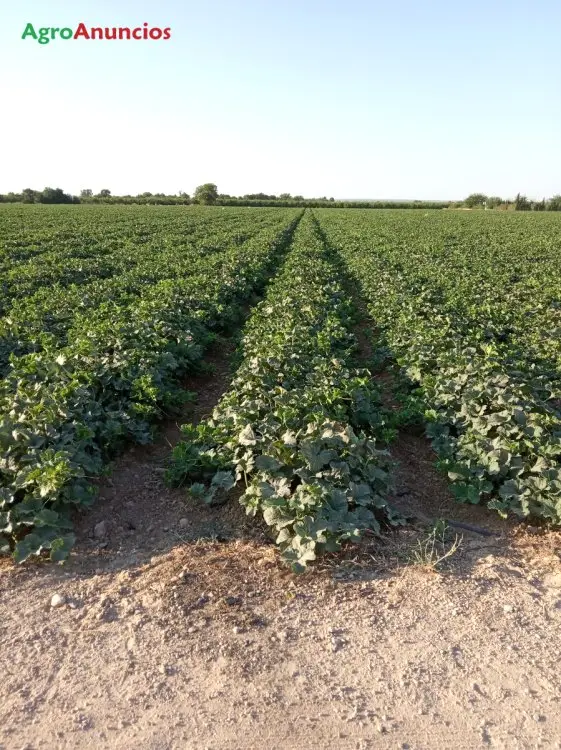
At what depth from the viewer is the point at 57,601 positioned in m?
3.81

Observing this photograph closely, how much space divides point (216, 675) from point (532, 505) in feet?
9.81

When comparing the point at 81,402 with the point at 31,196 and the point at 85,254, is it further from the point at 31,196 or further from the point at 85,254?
the point at 31,196

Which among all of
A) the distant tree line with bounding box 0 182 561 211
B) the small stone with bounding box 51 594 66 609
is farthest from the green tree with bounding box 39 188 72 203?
the small stone with bounding box 51 594 66 609

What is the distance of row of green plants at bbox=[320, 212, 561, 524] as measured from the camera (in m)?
5.05

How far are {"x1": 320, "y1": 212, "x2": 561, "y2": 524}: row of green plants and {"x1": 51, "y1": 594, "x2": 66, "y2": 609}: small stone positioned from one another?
3.36 metres

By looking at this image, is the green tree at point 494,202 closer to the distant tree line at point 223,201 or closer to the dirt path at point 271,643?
the distant tree line at point 223,201

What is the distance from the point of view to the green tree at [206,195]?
11131 centimetres

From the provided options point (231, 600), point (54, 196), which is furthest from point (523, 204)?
point (231, 600)

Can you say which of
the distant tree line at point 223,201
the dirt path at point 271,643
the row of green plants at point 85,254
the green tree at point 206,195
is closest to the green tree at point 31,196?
the distant tree line at point 223,201

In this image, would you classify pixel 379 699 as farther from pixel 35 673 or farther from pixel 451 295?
pixel 451 295

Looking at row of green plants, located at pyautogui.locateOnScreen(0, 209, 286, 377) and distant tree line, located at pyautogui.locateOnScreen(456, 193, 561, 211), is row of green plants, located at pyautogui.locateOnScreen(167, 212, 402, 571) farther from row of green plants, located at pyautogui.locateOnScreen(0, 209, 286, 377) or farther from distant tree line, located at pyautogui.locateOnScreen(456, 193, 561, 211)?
distant tree line, located at pyautogui.locateOnScreen(456, 193, 561, 211)

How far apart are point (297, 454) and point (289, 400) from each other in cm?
113

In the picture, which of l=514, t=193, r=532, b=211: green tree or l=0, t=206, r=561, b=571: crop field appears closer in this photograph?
l=0, t=206, r=561, b=571: crop field

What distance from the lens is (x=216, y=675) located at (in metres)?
3.19
